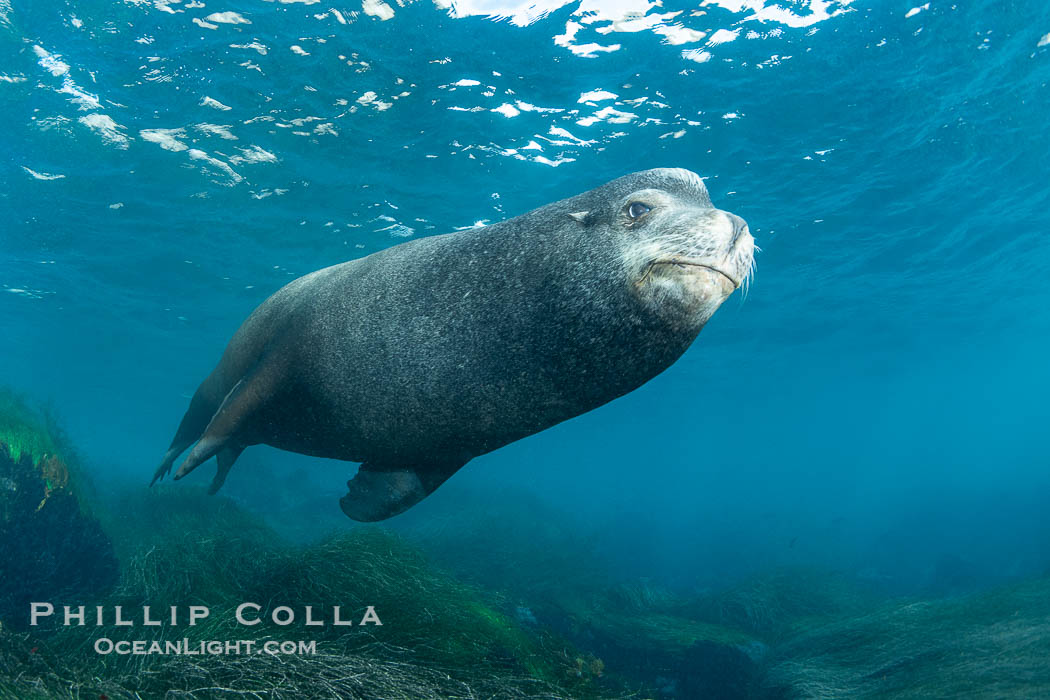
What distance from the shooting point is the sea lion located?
2.14 meters

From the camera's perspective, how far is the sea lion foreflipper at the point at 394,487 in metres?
3.44

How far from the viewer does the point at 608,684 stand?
21.8 ft

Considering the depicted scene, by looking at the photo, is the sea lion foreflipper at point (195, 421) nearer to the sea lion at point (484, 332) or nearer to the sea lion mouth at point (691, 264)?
the sea lion at point (484, 332)

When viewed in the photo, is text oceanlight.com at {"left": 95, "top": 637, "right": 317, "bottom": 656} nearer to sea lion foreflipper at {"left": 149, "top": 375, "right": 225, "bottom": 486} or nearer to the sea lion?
the sea lion

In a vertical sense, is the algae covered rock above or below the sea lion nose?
below

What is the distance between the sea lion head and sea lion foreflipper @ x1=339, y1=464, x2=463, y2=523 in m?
1.76

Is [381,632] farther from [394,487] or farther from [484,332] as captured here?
[484,332]

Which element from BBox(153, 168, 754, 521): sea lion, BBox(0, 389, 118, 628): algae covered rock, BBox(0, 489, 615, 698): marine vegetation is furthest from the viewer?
BBox(0, 389, 118, 628): algae covered rock

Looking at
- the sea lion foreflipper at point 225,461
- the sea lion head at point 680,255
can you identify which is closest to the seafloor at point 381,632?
the sea lion foreflipper at point 225,461

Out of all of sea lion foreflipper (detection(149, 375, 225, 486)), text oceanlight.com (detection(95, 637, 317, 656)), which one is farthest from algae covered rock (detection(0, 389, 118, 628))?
text oceanlight.com (detection(95, 637, 317, 656))

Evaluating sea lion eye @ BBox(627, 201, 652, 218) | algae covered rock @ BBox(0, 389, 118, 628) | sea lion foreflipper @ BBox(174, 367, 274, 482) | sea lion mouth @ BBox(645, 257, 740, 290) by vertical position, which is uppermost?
sea lion eye @ BBox(627, 201, 652, 218)

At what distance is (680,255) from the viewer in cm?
206

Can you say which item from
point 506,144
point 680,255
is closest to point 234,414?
point 680,255

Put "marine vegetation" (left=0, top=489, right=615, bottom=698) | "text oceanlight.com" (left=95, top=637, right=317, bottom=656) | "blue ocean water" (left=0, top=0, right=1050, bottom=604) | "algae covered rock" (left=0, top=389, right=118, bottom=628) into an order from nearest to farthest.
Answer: "marine vegetation" (left=0, top=489, right=615, bottom=698) → "text oceanlight.com" (left=95, top=637, right=317, bottom=656) → "algae covered rock" (left=0, top=389, right=118, bottom=628) → "blue ocean water" (left=0, top=0, right=1050, bottom=604)
